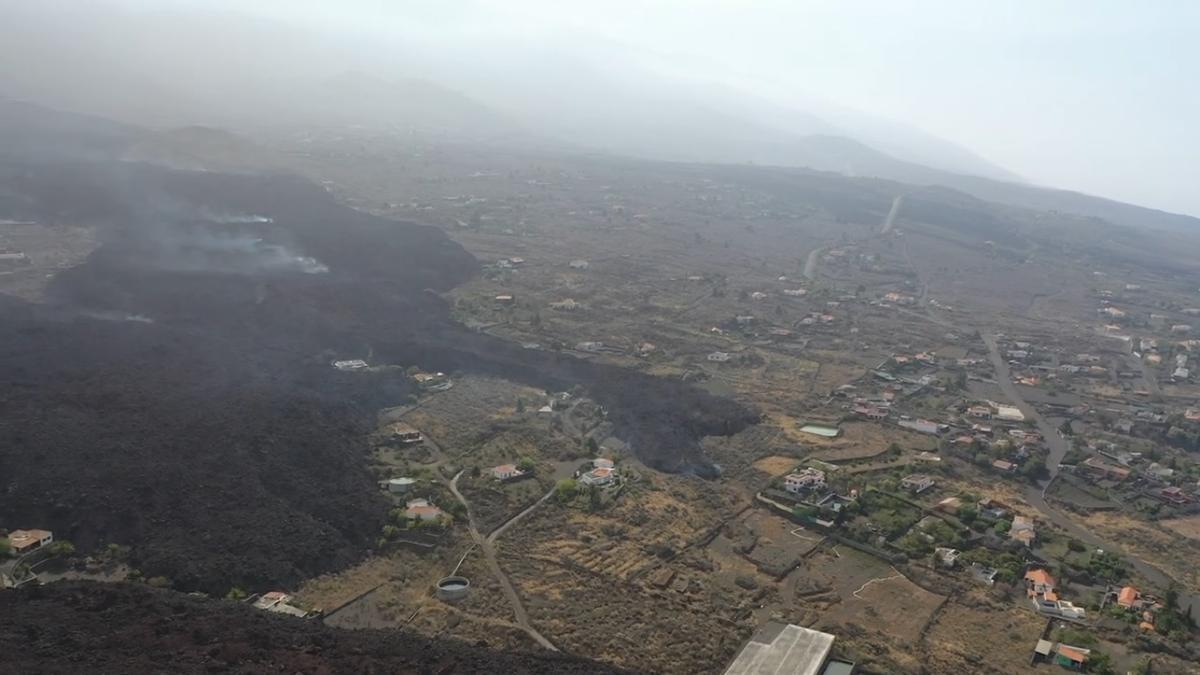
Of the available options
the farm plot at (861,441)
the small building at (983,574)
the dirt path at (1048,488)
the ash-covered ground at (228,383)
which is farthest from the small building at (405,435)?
the dirt path at (1048,488)

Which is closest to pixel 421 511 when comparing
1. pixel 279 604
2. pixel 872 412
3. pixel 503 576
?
pixel 503 576

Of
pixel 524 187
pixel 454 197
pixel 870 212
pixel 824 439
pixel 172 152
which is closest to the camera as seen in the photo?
pixel 824 439

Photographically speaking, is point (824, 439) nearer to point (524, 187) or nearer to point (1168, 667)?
point (1168, 667)

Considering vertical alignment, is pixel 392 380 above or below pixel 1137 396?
below

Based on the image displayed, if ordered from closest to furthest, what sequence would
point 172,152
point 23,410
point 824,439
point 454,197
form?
point 23,410, point 824,439, point 172,152, point 454,197

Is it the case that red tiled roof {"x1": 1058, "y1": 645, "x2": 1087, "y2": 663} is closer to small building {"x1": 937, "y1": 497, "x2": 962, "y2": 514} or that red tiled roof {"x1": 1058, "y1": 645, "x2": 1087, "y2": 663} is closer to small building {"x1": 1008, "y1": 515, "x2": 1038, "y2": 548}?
small building {"x1": 1008, "y1": 515, "x2": 1038, "y2": 548}

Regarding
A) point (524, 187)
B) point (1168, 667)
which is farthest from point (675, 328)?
point (524, 187)

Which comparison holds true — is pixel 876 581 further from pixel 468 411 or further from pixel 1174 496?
pixel 468 411
